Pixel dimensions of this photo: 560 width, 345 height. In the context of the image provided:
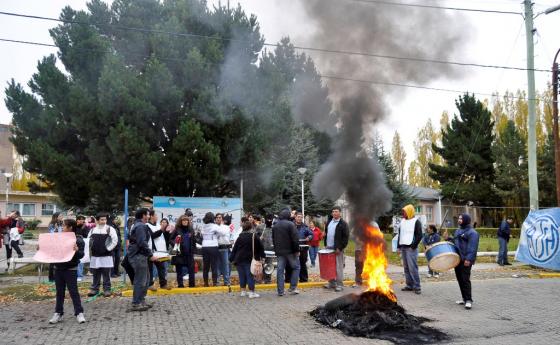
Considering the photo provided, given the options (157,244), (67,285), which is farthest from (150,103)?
(67,285)

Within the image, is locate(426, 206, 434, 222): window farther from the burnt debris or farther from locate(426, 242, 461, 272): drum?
the burnt debris

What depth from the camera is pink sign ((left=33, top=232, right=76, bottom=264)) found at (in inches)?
278

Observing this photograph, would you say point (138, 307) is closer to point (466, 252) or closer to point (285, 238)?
point (285, 238)

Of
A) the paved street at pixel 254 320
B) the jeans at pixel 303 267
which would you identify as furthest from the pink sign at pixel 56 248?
the jeans at pixel 303 267

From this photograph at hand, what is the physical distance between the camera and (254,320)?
727cm

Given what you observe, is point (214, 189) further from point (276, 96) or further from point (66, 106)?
point (66, 106)

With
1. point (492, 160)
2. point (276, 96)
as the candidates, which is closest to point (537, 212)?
point (276, 96)

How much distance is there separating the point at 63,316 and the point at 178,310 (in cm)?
187

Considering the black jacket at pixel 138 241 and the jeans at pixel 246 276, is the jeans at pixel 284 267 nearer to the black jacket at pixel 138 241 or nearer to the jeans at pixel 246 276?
the jeans at pixel 246 276

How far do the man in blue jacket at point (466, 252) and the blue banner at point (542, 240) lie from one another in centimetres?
656

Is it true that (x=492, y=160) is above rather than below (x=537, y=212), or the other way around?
above

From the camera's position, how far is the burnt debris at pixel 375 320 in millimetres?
6348

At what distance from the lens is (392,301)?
744cm

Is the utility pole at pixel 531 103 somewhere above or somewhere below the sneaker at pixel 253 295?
above
